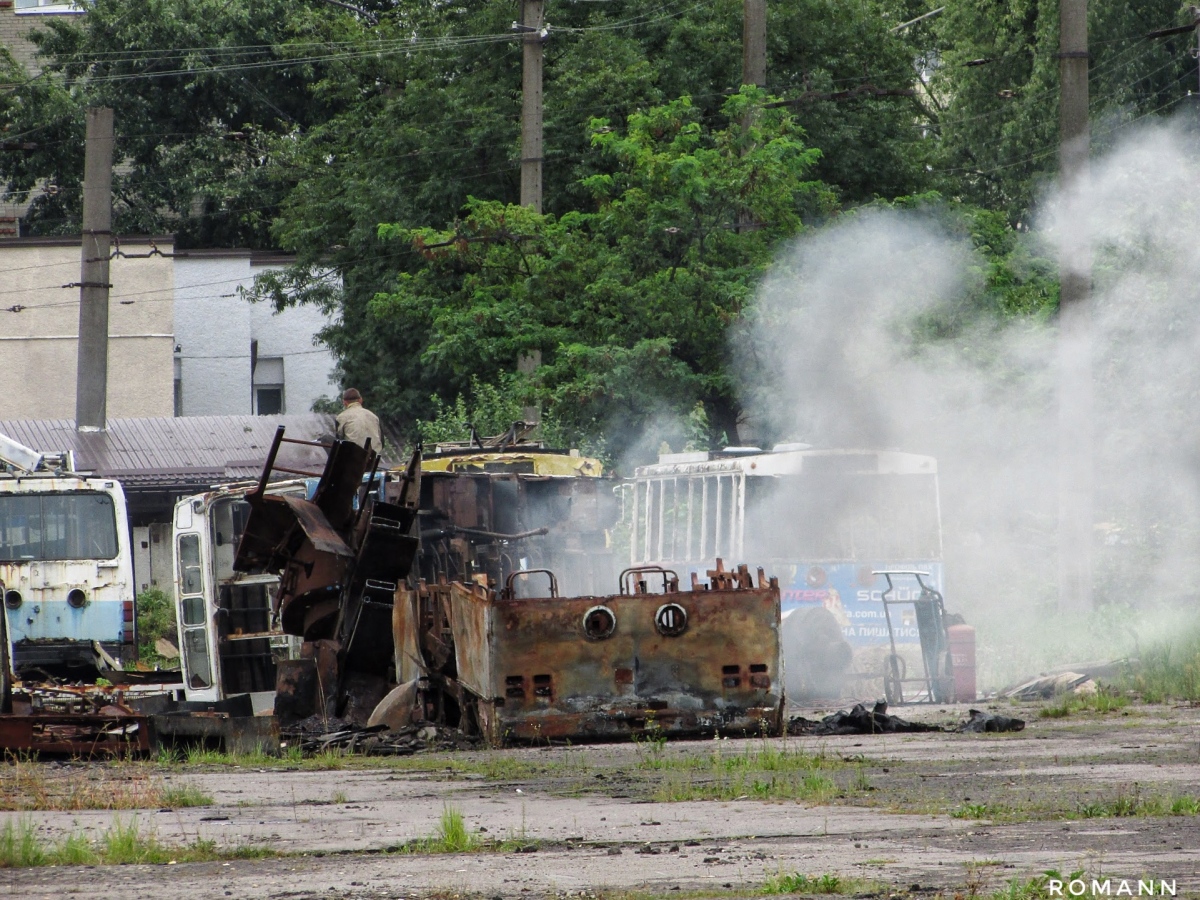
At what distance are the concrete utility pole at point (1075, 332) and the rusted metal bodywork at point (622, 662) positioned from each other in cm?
858

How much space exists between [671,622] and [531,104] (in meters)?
17.5

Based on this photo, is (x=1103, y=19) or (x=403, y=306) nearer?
(x=403, y=306)

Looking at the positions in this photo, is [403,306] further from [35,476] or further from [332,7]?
[332,7]

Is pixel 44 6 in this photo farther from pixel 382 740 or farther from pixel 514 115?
pixel 382 740

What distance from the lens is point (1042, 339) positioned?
2742 cm

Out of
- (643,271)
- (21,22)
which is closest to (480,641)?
(643,271)

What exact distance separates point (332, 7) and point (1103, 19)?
1978cm

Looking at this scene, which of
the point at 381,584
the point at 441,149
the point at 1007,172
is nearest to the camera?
the point at 381,584

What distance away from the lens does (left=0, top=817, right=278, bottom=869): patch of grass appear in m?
7.18

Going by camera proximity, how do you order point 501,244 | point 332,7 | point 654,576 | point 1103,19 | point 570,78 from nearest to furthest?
1. point 654,576
2. point 501,244
3. point 570,78
4. point 1103,19
5. point 332,7

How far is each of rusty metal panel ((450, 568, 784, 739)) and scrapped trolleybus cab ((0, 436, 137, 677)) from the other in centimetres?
682

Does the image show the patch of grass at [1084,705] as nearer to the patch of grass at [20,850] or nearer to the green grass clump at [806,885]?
the green grass clump at [806,885]

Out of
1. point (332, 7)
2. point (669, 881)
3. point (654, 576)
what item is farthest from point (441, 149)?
point (669, 881)

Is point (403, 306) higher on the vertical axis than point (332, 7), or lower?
lower
